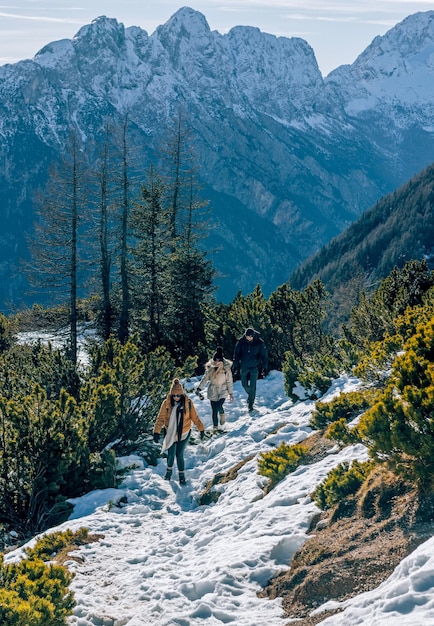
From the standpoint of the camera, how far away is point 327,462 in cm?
780

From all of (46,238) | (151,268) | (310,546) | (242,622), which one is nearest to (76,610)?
(242,622)

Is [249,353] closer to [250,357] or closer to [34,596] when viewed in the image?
[250,357]

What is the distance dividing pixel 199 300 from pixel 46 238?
29.4 feet

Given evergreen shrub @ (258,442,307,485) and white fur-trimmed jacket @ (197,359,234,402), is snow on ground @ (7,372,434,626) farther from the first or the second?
white fur-trimmed jacket @ (197,359,234,402)

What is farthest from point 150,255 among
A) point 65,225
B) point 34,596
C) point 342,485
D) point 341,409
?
point 34,596

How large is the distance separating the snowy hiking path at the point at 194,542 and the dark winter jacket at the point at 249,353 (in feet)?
8.09

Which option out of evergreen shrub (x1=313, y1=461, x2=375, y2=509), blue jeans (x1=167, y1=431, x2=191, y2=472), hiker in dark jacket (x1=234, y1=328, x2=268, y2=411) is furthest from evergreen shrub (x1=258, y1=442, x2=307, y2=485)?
hiker in dark jacket (x1=234, y1=328, x2=268, y2=411)

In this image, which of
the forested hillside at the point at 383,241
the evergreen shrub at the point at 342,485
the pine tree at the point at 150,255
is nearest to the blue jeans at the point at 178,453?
the evergreen shrub at the point at 342,485

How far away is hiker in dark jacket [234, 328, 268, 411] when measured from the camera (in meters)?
13.3

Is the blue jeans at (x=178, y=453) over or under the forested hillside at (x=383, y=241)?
under

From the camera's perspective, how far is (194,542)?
735 cm

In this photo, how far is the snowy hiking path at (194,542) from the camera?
5551 millimetres

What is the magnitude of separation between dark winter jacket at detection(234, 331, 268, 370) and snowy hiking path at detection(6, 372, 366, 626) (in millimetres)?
2466

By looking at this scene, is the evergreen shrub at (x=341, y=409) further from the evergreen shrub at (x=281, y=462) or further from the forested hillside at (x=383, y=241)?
the forested hillside at (x=383, y=241)
